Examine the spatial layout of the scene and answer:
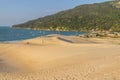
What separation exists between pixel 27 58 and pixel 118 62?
11.9 m

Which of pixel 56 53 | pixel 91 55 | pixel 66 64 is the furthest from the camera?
pixel 56 53

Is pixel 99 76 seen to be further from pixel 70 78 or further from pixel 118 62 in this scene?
pixel 118 62

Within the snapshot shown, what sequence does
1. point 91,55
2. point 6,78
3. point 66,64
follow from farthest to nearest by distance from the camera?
point 91,55 → point 66,64 → point 6,78

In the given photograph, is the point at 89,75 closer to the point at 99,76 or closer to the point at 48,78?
the point at 99,76

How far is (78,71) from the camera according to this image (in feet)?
74.9

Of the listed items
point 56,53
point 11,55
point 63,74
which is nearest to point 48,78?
point 63,74

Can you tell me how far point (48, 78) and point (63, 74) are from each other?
1.36 meters

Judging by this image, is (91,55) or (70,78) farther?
(91,55)

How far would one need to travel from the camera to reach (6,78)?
71.9ft

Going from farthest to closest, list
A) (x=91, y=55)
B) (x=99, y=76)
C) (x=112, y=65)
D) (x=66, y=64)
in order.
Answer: (x=91, y=55)
(x=66, y=64)
(x=112, y=65)
(x=99, y=76)

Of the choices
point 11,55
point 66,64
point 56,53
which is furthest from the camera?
point 11,55

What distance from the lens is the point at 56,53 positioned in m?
33.4

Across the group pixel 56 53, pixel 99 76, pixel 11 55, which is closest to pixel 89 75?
pixel 99 76

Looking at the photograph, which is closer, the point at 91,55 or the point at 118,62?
the point at 118,62
